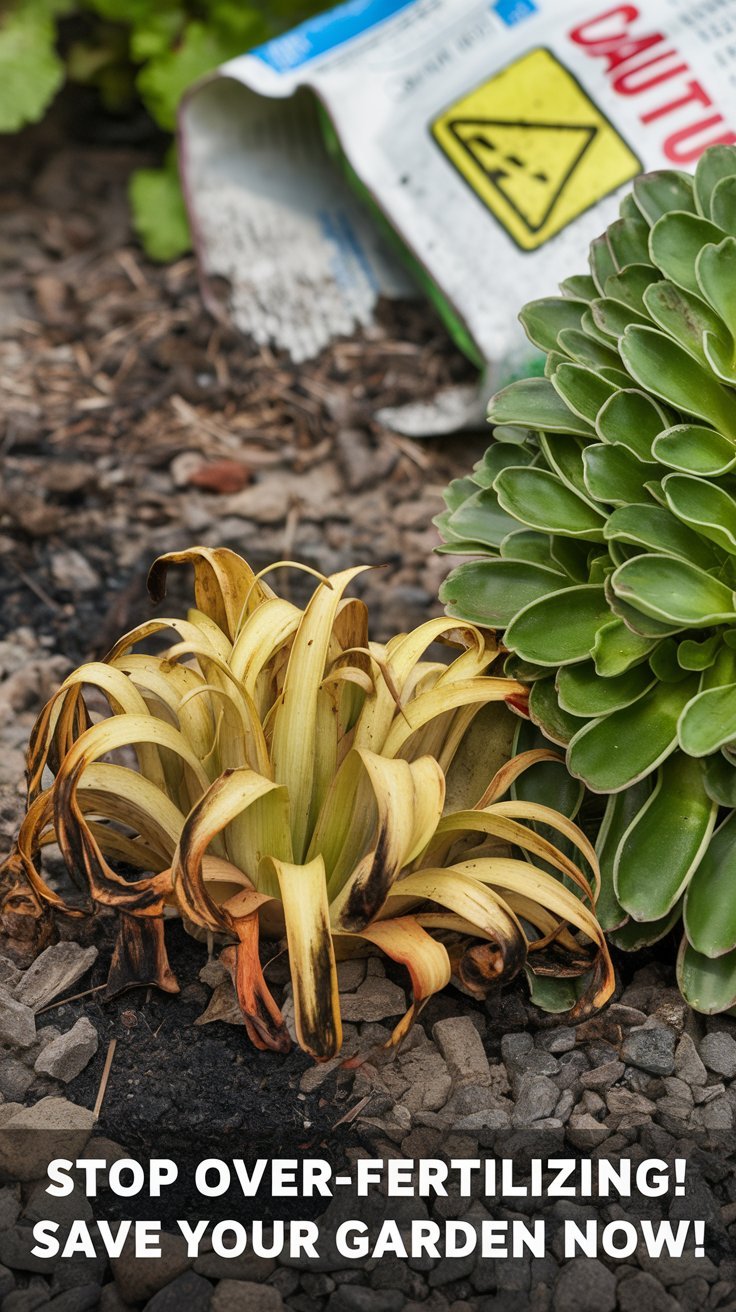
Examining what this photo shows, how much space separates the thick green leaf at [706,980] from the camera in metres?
1.52

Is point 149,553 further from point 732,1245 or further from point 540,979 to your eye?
point 732,1245

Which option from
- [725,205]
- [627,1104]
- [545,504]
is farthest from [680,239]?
[627,1104]

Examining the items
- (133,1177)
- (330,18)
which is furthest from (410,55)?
(133,1177)

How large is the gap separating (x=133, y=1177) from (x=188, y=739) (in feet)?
1.70

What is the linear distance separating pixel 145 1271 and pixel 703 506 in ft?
3.31

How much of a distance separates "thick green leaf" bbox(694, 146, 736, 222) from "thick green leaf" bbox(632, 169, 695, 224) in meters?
0.04

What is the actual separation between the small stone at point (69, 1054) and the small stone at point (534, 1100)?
1.61 ft

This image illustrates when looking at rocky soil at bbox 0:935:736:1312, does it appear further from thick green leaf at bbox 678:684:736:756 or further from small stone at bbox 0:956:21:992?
thick green leaf at bbox 678:684:736:756

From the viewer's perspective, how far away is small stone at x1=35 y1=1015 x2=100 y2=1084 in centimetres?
147

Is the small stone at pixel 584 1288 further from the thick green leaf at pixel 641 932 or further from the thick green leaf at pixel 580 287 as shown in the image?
the thick green leaf at pixel 580 287

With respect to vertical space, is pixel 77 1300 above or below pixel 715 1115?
above

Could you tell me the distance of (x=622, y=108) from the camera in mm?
2604

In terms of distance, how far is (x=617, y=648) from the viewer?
1529mm

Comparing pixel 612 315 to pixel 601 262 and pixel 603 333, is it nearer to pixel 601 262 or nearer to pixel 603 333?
pixel 603 333
